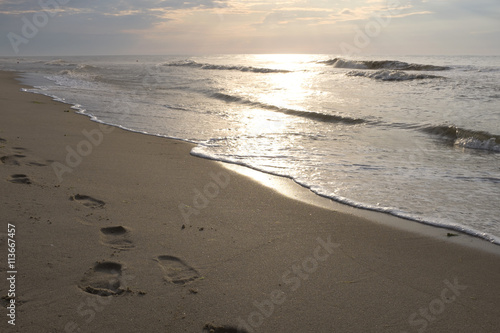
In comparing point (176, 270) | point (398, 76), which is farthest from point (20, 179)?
point (398, 76)

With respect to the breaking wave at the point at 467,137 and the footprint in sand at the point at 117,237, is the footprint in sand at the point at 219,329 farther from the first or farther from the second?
the breaking wave at the point at 467,137

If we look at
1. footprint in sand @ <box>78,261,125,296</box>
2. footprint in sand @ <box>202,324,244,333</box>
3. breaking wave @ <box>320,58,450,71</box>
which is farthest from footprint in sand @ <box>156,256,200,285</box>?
breaking wave @ <box>320,58,450,71</box>

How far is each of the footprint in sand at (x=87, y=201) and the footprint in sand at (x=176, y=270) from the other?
1.27 meters

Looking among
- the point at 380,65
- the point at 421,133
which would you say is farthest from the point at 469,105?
the point at 380,65

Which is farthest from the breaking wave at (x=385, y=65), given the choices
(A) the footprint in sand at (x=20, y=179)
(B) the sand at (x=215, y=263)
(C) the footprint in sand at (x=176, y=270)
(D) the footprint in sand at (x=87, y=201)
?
(C) the footprint in sand at (x=176, y=270)

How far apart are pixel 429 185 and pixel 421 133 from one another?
4328 millimetres

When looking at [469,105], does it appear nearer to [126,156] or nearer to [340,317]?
[126,156]

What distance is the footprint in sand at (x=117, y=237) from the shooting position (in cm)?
311

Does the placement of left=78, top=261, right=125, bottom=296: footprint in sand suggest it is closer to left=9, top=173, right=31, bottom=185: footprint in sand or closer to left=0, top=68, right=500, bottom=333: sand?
left=0, top=68, right=500, bottom=333: sand

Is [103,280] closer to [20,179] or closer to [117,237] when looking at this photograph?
[117,237]

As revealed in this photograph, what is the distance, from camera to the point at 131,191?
173 inches

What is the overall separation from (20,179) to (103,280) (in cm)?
234

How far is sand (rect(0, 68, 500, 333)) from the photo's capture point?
2.36 meters

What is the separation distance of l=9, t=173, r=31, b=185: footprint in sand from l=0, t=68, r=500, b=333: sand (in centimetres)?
1
